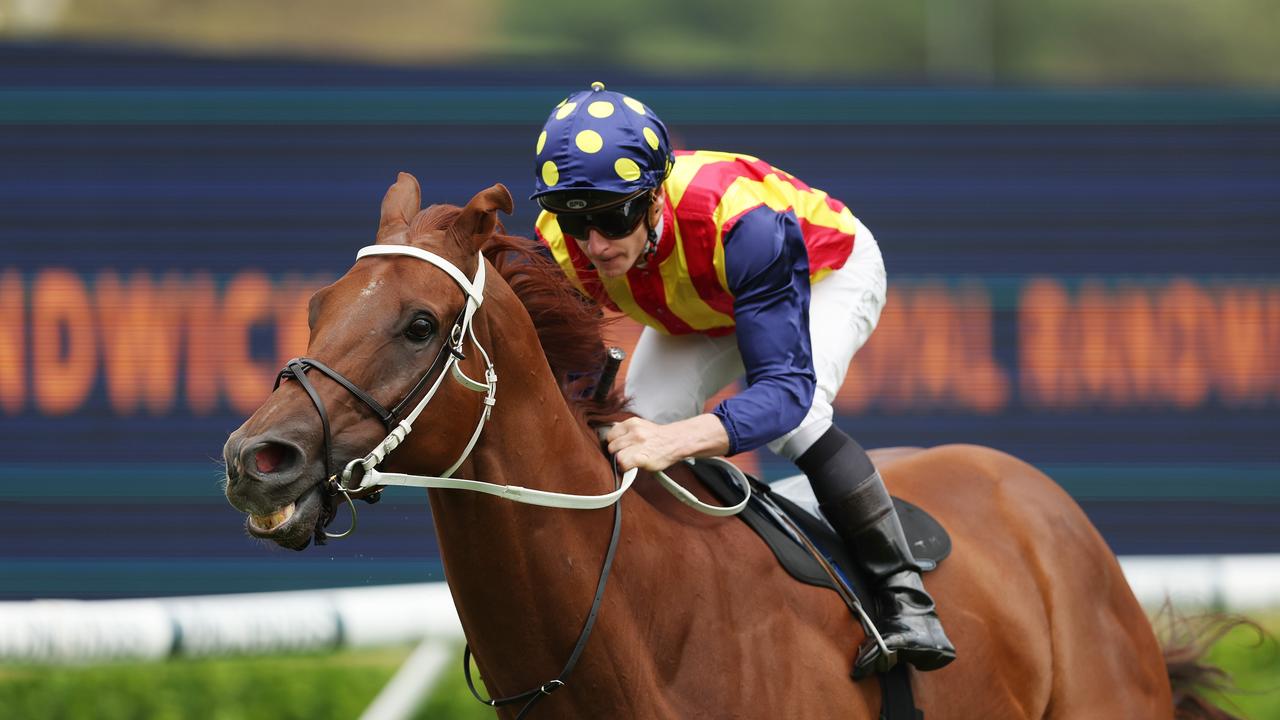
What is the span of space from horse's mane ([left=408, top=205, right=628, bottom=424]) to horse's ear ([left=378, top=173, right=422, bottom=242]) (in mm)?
140

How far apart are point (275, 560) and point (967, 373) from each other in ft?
8.57

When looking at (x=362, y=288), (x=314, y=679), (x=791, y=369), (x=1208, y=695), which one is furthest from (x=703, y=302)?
(x=314, y=679)

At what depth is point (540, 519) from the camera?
94.8 inches

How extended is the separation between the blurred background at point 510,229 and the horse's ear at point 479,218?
282 centimetres

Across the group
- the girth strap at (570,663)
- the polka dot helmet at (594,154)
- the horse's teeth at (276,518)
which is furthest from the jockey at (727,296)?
the horse's teeth at (276,518)

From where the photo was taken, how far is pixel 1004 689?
125 inches

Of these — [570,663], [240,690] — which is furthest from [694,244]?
[240,690]

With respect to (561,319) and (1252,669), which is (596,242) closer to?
(561,319)

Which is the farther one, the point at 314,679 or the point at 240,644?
the point at 314,679

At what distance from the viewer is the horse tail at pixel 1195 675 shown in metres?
3.79

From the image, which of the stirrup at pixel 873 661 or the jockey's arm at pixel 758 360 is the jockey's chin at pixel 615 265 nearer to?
the jockey's arm at pixel 758 360

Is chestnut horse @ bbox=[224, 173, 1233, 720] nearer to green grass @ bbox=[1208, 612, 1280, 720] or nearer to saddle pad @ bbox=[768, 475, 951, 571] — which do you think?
saddle pad @ bbox=[768, 475, 951, 571]

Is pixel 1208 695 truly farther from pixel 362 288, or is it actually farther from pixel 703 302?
pixel 362 288

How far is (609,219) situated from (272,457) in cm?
82
